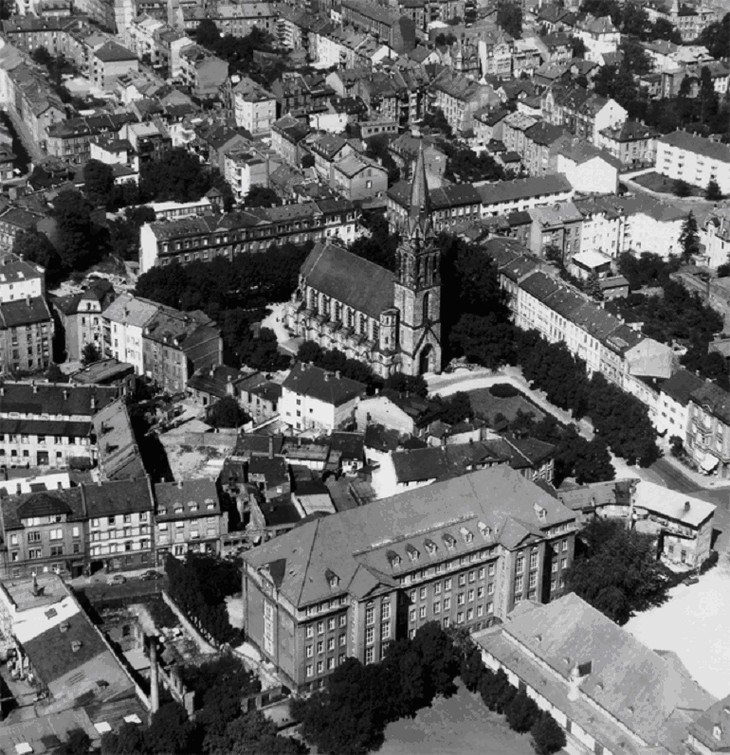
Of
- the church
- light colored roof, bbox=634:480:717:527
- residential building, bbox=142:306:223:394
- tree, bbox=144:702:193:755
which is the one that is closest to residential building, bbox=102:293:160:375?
residential building, bbox=142:306:223:394

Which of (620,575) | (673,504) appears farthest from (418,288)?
(620,575)

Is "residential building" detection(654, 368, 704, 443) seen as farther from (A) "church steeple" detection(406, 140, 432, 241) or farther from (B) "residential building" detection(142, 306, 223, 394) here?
(B) "residential building" detection(142, 306, 223, 394)

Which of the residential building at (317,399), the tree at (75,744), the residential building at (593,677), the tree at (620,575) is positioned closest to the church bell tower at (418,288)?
the residential building at (317,399)

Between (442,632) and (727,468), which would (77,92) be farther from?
(442,632)

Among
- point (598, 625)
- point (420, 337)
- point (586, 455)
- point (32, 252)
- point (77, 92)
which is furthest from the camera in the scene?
point (77, 92)

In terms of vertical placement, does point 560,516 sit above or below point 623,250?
above

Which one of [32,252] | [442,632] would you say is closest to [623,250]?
[32,252]
